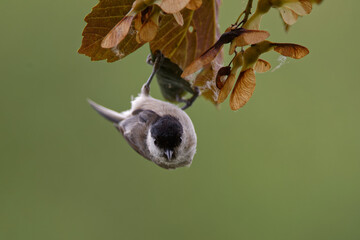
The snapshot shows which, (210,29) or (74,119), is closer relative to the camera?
(210,29)

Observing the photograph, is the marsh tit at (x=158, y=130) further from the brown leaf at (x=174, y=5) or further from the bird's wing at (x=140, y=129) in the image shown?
the brown leaf at (x=174, y=5)

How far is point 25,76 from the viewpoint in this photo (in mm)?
3623

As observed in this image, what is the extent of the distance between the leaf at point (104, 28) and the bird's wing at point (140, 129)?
1.50 metres

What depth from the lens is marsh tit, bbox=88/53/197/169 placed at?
268 cm

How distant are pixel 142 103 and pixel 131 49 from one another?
1557 millimetres

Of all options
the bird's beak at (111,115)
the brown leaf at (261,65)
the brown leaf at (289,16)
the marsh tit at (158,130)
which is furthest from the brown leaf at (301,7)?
the bird's beak at (111,115)

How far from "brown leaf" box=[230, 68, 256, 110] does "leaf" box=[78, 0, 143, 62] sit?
345 mm

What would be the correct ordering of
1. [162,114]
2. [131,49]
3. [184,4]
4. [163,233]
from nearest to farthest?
[184,4] < [131,49] < [162,114] < [163,233]

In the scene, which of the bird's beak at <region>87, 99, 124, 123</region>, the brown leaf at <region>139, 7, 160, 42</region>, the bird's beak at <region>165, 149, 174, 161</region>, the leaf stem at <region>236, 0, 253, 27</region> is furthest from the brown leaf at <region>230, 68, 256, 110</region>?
the bird's beak at <region>87, 99, 124, 123</region>

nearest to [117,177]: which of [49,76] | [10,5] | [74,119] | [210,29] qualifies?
[74,119]

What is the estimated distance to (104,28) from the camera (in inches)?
54.2

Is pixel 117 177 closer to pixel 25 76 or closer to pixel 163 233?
pixel 163 233

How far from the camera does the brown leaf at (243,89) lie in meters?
1.25

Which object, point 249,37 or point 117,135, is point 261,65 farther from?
point 117,135
